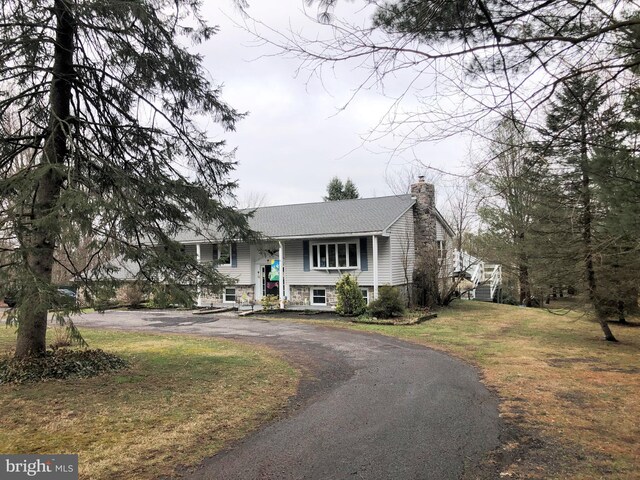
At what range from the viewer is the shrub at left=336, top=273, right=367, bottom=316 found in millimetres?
16516

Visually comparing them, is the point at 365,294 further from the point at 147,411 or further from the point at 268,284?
the point at 147,411

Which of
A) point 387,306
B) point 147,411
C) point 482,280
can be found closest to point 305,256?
point 387,306

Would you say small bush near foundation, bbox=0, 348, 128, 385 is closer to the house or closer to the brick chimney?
the house

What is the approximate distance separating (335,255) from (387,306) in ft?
12.9

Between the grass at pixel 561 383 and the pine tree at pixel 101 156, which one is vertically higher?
the pine tree at pixel 101 156

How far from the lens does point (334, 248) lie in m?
18.7

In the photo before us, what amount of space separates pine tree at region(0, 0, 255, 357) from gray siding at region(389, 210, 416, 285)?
37.1 feet

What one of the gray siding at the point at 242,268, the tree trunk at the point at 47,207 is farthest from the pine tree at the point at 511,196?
the gray siding at the point at 242,268

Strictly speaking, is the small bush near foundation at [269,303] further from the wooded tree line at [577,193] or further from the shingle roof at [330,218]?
the wooded tree line at [577,193]

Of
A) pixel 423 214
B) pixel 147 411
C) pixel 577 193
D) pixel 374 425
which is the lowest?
pixel 374 425

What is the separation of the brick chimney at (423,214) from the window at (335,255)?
3801 millimetres

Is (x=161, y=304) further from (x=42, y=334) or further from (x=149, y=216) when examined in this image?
(x=42, y=334)

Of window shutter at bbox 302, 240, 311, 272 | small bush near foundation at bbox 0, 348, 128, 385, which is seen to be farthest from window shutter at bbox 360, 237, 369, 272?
small bush near foundation at bbox 0, 348, 128, 385

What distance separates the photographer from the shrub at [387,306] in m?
15.6
